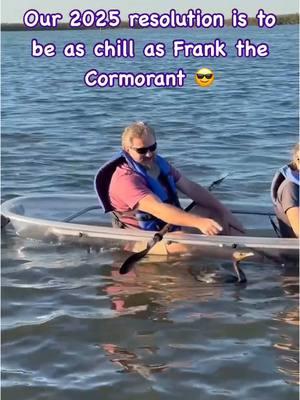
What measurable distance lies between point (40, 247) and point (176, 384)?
2.42 m

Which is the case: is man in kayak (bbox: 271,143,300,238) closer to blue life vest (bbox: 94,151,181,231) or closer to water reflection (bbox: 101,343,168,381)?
blue life vest (bbox: 94,151,181,231)

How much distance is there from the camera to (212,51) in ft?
32.2

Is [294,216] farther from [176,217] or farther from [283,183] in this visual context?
[176,217]

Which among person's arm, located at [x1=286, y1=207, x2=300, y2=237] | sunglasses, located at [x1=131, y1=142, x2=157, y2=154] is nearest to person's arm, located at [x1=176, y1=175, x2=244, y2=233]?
sunglasses, located at [x1=131, y1=142, x2=157, y2=154]

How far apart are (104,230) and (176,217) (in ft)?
2.14

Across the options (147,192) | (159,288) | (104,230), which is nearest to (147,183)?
(147,192)

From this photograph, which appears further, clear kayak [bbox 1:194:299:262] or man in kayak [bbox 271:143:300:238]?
clear kayak [bbox 1:194:299:262]

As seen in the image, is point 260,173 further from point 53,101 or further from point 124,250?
point 53,101

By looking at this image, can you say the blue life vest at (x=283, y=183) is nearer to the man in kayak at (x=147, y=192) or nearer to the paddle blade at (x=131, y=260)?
the man in kayak at (x=147, y=192)

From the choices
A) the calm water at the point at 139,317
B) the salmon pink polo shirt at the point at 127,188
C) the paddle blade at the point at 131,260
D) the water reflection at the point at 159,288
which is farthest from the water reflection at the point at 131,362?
the salmon pink polo shirt at the point at 127,188

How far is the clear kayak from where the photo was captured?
17.9 feet

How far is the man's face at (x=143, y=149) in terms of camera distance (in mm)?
5461

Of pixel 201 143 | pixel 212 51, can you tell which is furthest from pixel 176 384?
pixel 201 143

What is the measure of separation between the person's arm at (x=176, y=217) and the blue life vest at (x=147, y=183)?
193 mm
